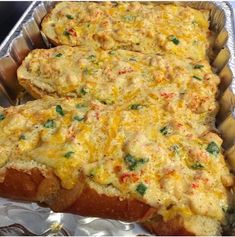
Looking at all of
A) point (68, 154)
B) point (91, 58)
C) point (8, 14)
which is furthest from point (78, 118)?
point (8, 14)

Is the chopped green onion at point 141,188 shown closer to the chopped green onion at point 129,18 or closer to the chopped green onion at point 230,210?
the chopped green onion at point 230,210

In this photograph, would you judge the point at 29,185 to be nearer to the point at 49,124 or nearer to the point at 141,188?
the point at 49,124

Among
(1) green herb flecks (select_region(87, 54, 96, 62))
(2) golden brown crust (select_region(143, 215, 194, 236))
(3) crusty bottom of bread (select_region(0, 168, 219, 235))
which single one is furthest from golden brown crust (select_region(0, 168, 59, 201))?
(1) green herb flecks (select_region(87, 54, 96, 62))

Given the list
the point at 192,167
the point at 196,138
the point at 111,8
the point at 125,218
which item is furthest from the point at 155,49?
the point at 125,218

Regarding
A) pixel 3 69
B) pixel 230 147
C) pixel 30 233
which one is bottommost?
pixel 230 147

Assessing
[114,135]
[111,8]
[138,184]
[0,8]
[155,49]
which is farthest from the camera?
[0,8]

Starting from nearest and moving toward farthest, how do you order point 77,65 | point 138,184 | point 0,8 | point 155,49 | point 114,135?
point 138,184
point 114,135
point 77,65
point 155,49
point 0,8

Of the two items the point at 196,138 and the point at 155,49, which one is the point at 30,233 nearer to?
the point at 196,138
